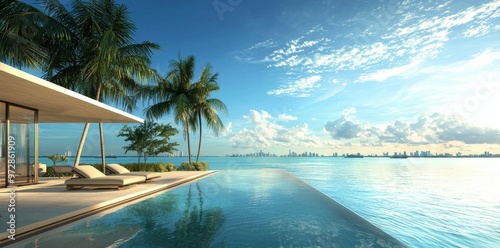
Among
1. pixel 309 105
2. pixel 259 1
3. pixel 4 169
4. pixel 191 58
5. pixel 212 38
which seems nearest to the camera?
pixel 4 169

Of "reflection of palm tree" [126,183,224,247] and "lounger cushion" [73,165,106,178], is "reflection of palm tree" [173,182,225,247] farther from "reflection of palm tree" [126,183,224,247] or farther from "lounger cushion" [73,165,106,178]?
"lounger cushion" [73,165,106,178]

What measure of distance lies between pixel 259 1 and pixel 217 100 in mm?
6707

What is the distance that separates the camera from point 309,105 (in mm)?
22344

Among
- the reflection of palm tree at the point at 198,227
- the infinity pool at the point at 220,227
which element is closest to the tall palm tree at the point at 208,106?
the infinity pool at the point at 220,227

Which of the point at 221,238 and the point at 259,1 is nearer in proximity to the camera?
the point at 221,238

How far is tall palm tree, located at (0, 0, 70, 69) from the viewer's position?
840 cm

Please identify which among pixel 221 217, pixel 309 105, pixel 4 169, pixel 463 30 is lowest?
pixel 221 217

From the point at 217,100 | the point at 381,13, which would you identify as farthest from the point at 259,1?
the point at 217,100

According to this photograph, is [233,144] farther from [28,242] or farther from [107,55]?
[28,242]

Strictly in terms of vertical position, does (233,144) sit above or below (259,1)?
below

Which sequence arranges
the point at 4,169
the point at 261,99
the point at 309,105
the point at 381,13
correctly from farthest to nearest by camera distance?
1. the point at 261,99
2. the point at 309,105
3. the point at 381,13
4. the point at 4,169

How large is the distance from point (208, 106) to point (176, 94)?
202 cm

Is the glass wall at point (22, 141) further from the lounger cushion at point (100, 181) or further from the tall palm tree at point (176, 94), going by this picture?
the tall palm tree at point (176, 94)

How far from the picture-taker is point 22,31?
9.23m
